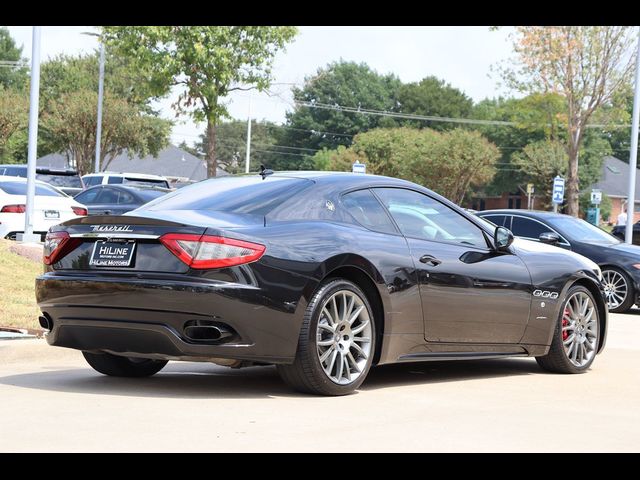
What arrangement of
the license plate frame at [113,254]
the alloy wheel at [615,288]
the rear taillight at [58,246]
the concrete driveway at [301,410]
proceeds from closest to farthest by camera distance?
the concrete driveway at [301,410] → the license plate frame at [113,254] → the rear taillight at [58,246] → the alloy wheel at [615,288]

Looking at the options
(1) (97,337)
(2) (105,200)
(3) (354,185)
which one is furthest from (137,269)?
(2) (105,200)

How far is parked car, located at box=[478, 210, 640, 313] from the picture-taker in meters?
17.1

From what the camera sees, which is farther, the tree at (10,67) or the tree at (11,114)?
the tree at (10,67)

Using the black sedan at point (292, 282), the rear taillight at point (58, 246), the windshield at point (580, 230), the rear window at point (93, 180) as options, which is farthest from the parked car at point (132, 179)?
the rear taillight at point (58, 246)

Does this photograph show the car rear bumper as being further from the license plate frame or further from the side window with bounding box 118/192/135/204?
the side window with bounding box 118/192/135/204

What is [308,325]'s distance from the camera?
6.81 metres

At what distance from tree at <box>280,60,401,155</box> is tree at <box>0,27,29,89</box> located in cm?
2322

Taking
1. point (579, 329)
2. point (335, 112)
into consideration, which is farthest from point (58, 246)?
point (335, 112)

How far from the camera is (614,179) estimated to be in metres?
99.1

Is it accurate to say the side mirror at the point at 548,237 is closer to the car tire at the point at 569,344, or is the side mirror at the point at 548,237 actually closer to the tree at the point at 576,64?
the car tire at the point at 569,344

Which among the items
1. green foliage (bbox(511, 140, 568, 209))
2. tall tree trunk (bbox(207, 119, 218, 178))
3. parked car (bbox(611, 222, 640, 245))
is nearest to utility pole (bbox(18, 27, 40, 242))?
tall tree trunk (bbox(207, 119, 218, 178))

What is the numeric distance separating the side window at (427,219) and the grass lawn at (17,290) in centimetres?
397

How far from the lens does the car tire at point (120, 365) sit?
779 cm

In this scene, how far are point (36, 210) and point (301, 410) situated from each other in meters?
13.8
